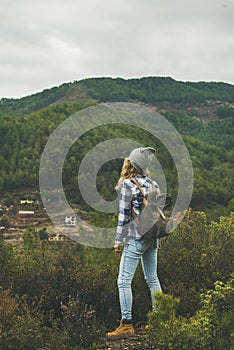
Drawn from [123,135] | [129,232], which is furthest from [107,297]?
[123,135]

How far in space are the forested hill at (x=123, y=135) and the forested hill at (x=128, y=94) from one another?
1.09 ft

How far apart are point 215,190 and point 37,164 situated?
2496 cm

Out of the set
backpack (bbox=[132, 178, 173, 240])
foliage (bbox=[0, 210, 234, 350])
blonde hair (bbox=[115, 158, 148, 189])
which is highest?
blonde hair (bbox=[115, 158, 148, 189])

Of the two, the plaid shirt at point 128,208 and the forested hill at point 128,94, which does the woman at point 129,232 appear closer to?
the plaid shirt at point 128,208

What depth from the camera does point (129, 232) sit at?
15.6ft

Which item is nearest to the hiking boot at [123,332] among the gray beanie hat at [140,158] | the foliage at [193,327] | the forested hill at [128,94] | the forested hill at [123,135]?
the foliage at [193,327]

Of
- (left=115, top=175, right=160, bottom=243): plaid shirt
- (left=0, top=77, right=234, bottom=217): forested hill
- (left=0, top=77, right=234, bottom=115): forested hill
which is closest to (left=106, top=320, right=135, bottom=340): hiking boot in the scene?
(left=115, top=175, right=160, bottom=243): plaid shirt

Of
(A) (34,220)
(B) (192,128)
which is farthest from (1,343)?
(B) (192,128)

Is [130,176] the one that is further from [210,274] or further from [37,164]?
[37,164]

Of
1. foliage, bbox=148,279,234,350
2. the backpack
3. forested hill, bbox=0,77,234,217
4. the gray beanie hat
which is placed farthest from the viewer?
forested hill, bbox=0,77,234,217

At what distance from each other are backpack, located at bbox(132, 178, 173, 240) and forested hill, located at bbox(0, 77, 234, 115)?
15403cm

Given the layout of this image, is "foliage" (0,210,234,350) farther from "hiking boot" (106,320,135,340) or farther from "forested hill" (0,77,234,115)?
"forested hill" (0,77,234,115)

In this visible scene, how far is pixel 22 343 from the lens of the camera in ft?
14.0

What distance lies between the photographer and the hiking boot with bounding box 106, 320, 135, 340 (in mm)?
4730
